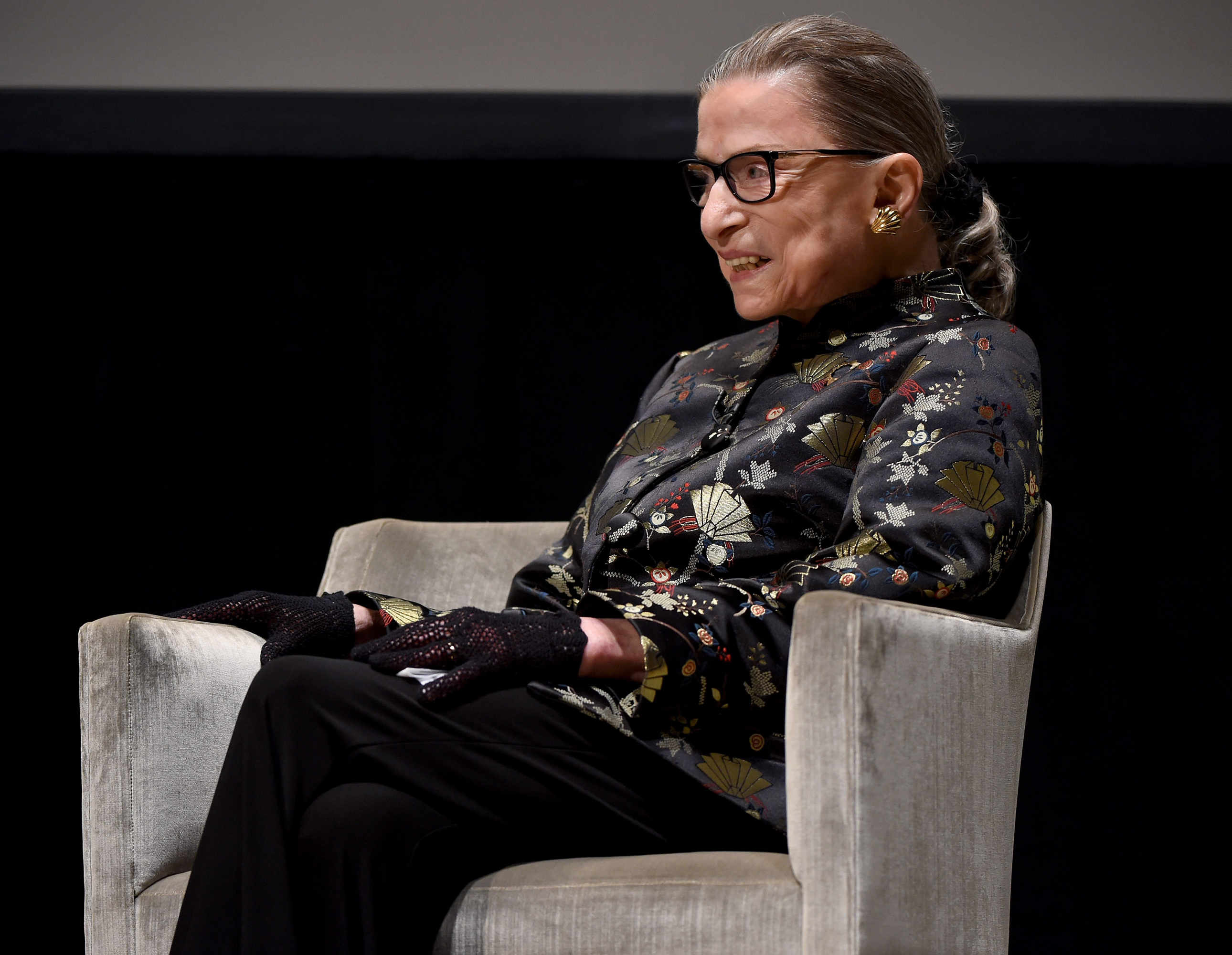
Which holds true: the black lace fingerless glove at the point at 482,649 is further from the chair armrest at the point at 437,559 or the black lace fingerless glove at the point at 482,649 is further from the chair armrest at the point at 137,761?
the chair armrest at the point at 437,559

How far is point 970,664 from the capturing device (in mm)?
915

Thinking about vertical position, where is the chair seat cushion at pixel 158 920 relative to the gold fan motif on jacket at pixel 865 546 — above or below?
below

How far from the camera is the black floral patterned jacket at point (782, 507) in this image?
0.94 metres

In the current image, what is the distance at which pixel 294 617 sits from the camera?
1.11 m

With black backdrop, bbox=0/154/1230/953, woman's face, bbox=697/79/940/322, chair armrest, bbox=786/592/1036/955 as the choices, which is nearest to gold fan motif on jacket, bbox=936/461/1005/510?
chair armrest, bbox=786/592/1036/955

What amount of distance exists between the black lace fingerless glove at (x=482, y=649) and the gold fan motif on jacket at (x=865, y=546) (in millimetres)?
234

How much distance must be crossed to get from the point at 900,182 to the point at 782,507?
37 centimetres

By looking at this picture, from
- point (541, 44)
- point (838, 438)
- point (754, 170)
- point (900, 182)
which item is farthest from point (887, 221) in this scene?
point (541, 44)

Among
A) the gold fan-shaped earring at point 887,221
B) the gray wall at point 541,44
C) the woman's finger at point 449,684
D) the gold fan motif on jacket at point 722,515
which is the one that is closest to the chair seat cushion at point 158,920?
the woman's finger at point 449,684

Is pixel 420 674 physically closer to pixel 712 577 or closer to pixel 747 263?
pixel 712 577

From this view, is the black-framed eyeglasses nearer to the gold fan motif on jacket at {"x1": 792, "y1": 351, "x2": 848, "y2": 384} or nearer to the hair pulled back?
the hair pulled back

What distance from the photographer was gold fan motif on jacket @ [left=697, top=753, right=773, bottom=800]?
94cm

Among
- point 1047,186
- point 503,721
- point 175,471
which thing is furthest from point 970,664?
point 175,471

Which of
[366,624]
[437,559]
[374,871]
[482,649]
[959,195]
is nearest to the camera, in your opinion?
[374,871]
